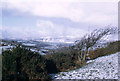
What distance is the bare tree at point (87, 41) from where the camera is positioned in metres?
12.0

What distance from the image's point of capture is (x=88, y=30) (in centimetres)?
1228

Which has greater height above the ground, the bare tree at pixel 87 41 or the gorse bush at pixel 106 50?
the bare tree at pixel 87 41

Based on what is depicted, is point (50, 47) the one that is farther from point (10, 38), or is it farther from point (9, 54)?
point (9, 54)

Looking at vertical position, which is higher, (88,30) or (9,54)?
(88,30)

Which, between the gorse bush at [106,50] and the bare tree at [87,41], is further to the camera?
the gorse bush at [106,50]

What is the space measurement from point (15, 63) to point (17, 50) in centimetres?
97

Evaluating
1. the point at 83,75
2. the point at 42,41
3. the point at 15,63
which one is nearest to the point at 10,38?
the point at 42,41

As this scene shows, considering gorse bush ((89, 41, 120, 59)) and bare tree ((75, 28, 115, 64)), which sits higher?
bare tree ((75, 28, 115, 64))

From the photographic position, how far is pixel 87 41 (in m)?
12.0

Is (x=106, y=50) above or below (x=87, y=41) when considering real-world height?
below

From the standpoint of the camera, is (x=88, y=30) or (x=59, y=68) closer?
(x=59, y=68)

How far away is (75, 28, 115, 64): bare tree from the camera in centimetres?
1201

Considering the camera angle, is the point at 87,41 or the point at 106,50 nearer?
the point at 87,41

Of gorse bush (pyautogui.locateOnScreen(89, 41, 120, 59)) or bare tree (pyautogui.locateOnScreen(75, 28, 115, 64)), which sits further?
gorse bush (pyautogui.locateOnScreen(89, 41, 120, 59))
